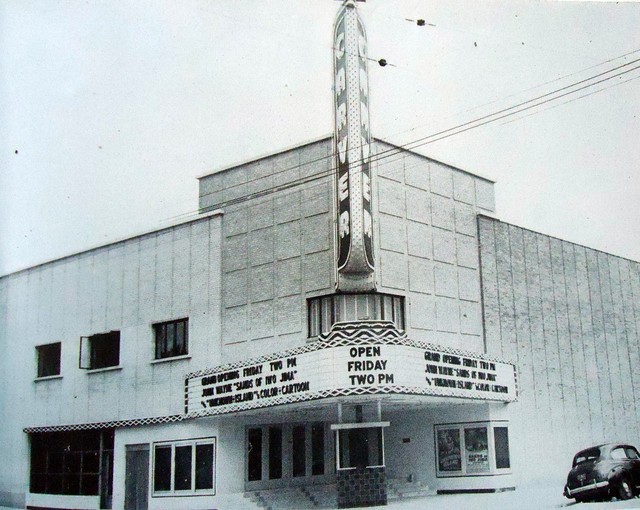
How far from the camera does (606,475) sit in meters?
19.4

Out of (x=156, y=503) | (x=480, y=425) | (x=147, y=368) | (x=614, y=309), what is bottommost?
(x=156, y=503)

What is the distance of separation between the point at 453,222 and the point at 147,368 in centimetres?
1000

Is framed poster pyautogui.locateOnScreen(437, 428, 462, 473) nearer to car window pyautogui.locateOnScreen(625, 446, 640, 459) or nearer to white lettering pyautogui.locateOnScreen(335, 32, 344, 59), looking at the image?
car window pyautogui.locateOnScreen(625, 446, 640, 459)

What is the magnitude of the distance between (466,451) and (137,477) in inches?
382

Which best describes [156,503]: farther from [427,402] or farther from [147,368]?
[427,402]

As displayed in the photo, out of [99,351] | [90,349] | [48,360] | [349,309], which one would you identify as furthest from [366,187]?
[48,360]

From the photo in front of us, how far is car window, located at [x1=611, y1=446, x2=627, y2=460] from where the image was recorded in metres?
19.8

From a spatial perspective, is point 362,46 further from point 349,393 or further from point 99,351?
point 99,351

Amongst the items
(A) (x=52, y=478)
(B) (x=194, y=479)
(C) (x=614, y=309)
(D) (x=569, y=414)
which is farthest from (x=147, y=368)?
(C) (x=614, y=309)

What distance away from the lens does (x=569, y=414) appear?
27062mm

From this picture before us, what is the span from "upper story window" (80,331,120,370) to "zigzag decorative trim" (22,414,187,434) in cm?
181

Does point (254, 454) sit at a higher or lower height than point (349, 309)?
lower

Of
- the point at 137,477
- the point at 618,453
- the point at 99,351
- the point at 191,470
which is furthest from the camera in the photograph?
the point at 99,351

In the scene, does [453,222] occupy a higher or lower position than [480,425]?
higher
